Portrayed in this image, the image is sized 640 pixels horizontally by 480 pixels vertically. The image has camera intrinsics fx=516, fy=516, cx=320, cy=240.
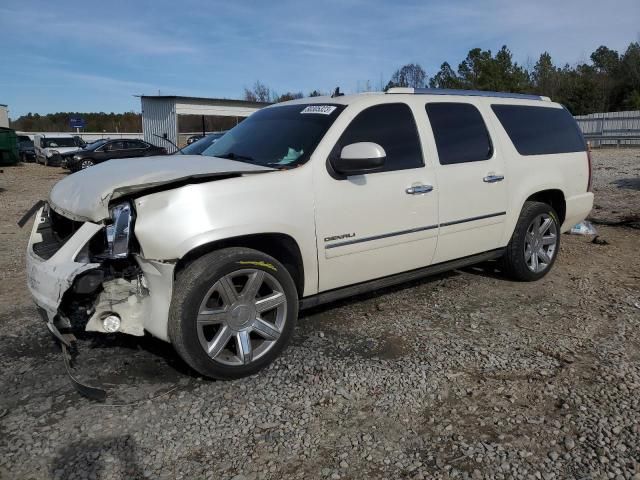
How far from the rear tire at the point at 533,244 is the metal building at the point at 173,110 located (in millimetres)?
27105

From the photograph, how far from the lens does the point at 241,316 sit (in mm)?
3291

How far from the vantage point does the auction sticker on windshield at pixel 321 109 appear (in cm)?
394

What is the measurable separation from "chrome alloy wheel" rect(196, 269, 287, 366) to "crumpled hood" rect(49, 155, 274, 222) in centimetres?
69

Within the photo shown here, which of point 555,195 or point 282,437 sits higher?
point 555,195

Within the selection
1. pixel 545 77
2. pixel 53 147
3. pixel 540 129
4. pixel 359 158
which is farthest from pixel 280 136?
pixel 545 77

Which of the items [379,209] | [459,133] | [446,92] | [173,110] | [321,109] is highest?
[173,110]

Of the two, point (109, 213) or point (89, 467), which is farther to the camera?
point (109, 213)

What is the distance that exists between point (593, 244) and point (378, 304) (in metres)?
3.85

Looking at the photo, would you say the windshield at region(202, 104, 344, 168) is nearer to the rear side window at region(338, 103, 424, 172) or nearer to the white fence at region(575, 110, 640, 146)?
the rear side window at region(338, 103, 424, 172)

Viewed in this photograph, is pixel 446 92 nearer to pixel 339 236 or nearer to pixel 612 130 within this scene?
pixel 339 236

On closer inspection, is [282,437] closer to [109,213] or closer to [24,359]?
[109,213]

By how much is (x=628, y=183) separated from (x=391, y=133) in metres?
10.6

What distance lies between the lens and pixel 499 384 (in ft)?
10.7

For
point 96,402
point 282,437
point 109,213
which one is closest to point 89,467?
point 96,402
